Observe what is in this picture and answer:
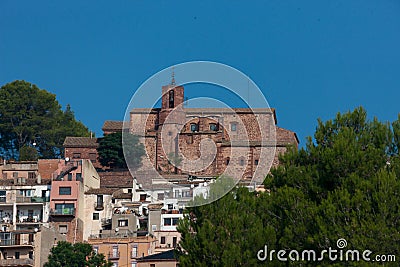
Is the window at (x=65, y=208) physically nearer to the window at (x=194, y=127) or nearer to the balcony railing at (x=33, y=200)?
the balcony railing at (x=33, y=200)

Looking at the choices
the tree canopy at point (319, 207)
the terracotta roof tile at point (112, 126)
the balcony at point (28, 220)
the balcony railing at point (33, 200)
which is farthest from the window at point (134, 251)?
→ the tree canopy at point (319, 207)

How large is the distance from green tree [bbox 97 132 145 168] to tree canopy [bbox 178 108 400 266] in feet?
135

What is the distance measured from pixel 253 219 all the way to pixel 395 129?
4.66 metres

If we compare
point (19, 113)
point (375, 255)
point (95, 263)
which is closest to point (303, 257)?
point (375, 255)

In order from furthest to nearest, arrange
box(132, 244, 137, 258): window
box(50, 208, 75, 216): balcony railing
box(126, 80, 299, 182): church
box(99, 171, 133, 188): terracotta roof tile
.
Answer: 1. box(126, 80, 299, 182): church
2. box(99, 171, 133, 188): terracotta roof tile
3. box(50, 208, 75, 216): balcony railing
4. box(132, 244, 137, 258): window

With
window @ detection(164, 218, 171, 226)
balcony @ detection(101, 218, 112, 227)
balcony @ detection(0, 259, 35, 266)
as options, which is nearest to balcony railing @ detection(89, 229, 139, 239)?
window @ detection(164, 218, 171, 226)

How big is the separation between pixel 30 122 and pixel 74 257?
3343cm

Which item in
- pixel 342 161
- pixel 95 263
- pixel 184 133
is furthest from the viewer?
pixel 184 133

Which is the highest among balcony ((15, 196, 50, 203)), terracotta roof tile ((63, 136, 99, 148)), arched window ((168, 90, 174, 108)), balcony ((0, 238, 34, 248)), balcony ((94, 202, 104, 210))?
arched window ((168, 90, 174, 108))

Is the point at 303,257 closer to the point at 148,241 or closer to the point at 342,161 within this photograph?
the point at 342,161

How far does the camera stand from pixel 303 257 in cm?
2769

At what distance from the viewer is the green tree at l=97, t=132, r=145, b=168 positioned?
2854 inches

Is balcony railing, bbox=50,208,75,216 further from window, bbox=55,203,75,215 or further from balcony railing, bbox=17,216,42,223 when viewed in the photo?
balcony railing, bbox=17,216,42,223

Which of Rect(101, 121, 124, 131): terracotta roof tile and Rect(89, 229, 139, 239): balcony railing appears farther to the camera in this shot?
Rect(101, 121, 124, 131): terracotta roof tile
